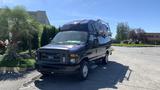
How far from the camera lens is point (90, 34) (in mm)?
12328

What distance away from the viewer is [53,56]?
10492mm

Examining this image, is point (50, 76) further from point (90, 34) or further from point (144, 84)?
point (144, 84)

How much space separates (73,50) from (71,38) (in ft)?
5.50

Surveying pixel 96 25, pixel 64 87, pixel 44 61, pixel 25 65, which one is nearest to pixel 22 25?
pixel 25 65

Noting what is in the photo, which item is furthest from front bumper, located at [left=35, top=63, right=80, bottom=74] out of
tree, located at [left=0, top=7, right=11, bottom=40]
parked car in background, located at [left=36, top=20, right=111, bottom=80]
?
tree, located at [left=0, top=7, right=11, bottom=40]

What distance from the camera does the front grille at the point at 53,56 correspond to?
33.9 feet

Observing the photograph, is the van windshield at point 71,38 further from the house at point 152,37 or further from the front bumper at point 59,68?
the house at point 152,37

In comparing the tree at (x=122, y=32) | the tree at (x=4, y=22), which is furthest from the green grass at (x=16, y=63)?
the tree at (x=122, y=32)

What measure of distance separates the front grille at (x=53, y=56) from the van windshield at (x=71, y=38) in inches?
44.2

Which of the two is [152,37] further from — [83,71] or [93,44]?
[83,71]

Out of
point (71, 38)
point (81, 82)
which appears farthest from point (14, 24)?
point (81, 82)

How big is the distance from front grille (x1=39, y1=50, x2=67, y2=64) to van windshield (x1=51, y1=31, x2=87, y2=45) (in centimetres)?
112

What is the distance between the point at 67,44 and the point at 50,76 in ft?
5.38

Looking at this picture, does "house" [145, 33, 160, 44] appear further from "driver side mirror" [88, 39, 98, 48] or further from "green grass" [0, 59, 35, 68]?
"driver side mirror" [88, 39, 98, 48]
